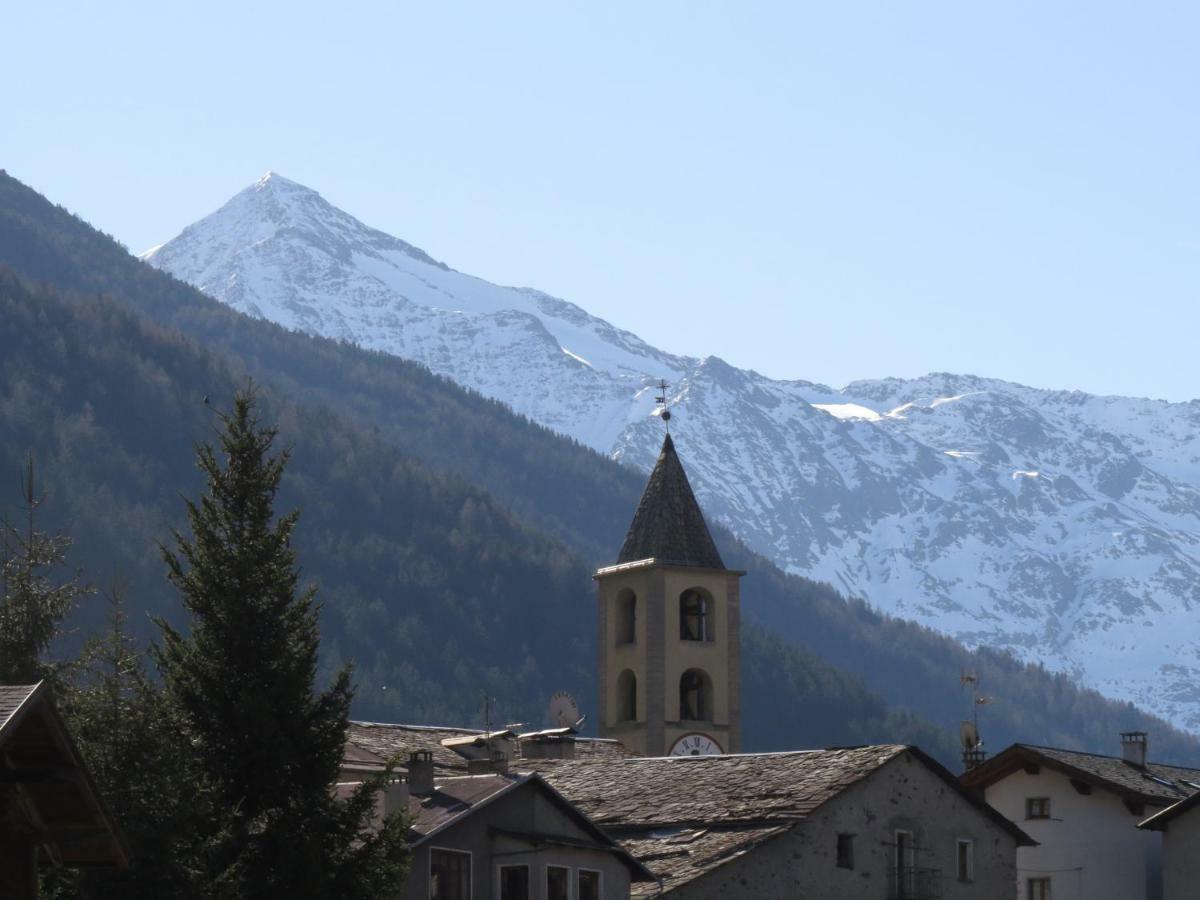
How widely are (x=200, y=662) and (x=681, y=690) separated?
43073 millimetres

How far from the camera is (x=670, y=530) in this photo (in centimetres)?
8581

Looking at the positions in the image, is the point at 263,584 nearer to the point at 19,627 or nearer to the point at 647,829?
the point at 19,627

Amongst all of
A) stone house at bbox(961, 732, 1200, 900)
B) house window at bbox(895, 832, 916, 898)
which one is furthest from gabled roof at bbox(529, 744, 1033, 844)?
stone house at bbox(961, 732, 1200, 900)

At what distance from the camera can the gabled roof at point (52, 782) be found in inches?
1024

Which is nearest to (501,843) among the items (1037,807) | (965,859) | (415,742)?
(965,859)

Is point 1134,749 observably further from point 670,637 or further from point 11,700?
point 11,700

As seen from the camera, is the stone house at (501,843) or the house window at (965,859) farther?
the house window at (965,859)

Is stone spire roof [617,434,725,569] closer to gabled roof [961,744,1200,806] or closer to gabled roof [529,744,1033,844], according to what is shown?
gabled roof [961,744,1200,806]

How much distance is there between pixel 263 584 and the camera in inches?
1658

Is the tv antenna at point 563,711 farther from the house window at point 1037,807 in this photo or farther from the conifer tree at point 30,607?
the conifer tree at point 30,607

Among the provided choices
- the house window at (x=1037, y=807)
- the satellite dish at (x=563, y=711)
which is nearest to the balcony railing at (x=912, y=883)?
the house window at (x=1037, y=807)

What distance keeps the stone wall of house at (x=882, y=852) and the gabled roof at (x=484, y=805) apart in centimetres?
256

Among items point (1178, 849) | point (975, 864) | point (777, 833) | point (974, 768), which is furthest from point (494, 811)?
point (974, 768)

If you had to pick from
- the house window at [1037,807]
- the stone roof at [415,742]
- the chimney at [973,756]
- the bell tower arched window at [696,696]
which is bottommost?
the house window at [1037,807]
